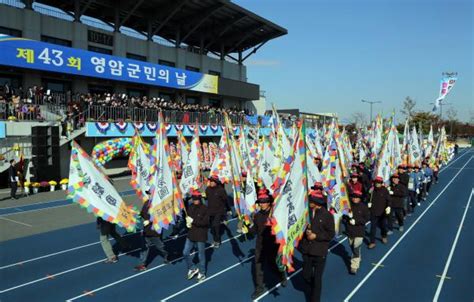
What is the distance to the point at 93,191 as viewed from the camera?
25.8 feet

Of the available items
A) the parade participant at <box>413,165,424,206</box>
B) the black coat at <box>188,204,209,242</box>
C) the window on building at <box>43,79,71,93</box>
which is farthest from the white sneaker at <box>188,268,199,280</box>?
the window on building at <box>43,79,71,93</box>

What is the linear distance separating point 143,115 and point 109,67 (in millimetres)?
4089

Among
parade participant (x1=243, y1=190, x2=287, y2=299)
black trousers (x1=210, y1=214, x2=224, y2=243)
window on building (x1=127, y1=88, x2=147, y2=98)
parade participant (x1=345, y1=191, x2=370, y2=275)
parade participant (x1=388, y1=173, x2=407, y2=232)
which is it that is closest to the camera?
parade participant (x1=243, y1=190, x2=287, y2=299)

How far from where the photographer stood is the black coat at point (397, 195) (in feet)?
33.9

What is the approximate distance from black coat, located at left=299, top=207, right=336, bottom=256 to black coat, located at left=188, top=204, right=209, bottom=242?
6.79 ft

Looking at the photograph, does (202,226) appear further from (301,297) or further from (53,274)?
(53,274)

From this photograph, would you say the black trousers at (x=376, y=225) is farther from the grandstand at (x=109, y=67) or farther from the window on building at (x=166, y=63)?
the window on building at (x=166, y=63)

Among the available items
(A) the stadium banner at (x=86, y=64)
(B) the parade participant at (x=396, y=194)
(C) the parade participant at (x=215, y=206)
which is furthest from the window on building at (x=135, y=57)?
(B) the parade participant at (x=396, y=194)

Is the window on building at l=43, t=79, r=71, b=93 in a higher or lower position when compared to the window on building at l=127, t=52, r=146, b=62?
lower

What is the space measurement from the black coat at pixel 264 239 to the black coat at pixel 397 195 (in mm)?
5284

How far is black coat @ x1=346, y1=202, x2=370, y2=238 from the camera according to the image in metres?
7.68

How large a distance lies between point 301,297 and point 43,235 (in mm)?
7890

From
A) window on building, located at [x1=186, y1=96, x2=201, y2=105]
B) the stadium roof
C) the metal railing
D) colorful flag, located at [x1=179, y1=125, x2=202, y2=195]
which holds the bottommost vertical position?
colorful flag, located at [x1=179, y1=125, x2=202, y2=195]

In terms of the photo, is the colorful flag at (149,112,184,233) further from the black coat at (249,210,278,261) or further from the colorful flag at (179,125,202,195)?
the colorful flag at (179,125,202,195)
